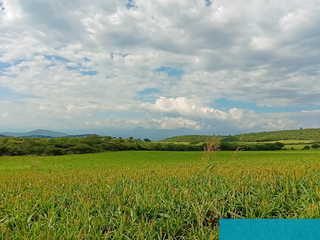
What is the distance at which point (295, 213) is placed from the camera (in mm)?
3059

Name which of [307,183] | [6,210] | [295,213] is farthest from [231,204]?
[6,210]

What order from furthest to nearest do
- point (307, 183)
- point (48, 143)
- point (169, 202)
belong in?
1. point (48, 143)
2. point (307, 183)
3. point (169, 202)

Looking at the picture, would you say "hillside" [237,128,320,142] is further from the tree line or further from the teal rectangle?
the teal rectangle

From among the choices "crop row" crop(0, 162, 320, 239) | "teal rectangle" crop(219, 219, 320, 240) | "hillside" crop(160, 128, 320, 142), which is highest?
"hillside" crop(160, 128, 320, 142)

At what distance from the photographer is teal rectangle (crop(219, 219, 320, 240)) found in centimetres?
216

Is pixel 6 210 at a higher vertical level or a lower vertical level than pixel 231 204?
lower

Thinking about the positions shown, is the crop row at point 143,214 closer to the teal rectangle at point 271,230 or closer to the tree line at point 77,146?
the teal rectangle at point 271,230

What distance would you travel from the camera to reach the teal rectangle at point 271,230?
2158 millimetres

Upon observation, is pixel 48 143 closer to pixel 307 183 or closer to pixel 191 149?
pixel 191 149

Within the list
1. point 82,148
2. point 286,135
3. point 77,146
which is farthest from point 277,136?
point 77,146

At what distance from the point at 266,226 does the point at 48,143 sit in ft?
147

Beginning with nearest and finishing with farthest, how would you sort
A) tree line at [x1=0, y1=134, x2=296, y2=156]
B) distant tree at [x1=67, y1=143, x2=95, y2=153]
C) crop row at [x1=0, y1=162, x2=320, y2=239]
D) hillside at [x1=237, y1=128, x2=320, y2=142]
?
1. crop row at [x1=0, y1=162, x2=320, y2=239]
2. tree line at [x1=0, y1=134, x2=296, y2=156]
3. distant tree at [x1=67, y1=143, x2=95, y2=153]
4. hillside at [x1=237, y1=128, x2=320, y2=142]

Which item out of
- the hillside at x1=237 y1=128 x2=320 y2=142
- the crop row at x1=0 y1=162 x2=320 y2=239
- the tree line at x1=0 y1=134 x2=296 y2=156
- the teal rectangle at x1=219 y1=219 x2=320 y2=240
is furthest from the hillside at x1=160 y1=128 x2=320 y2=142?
the teal rectangle at x1=219 y1=219 x2=320 y2=240

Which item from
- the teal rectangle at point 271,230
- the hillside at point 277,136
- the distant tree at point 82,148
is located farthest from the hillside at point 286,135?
the teal rectangle at point 271,230
